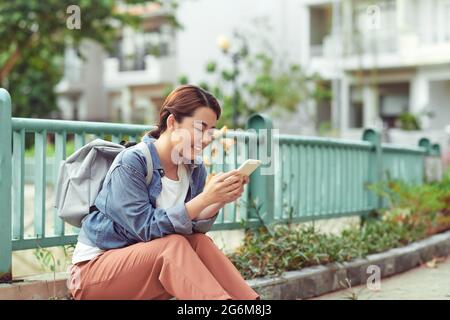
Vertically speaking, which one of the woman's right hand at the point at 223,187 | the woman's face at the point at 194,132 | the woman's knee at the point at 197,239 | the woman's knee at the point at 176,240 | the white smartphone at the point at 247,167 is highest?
the woman's face at the point at 194,132

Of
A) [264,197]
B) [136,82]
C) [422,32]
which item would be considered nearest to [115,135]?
[264,197]

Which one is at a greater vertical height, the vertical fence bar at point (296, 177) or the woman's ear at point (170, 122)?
the woman's ear at point (170, 122)

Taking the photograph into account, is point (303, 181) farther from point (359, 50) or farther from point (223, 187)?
point (359, 50)

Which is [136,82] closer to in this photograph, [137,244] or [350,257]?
[350,257]

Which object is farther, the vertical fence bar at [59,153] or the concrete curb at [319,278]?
the vertical fence bar at [59,153]

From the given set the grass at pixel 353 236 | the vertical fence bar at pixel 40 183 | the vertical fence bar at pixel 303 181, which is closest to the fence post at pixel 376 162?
the grass at pixel 353 236

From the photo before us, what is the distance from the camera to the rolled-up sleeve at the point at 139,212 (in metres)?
3.29

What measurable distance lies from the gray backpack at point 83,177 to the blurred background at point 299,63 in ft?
47.2

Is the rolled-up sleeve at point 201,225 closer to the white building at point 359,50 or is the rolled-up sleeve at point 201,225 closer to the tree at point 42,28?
the tree at point 42,28

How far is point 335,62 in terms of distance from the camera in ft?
85.7

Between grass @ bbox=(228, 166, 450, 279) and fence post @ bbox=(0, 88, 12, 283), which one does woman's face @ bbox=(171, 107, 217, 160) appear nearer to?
fence post @ bbox=(0, 88, 12, 283)

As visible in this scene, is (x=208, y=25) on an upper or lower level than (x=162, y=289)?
upper
